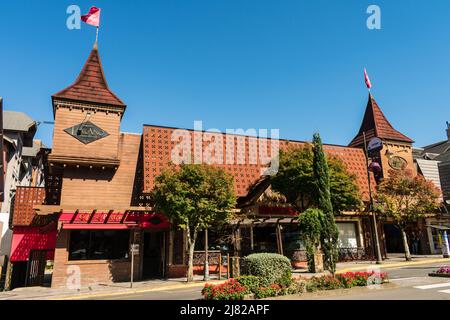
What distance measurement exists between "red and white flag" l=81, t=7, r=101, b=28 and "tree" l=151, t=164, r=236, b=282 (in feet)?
46.2

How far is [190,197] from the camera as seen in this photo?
61.0ft

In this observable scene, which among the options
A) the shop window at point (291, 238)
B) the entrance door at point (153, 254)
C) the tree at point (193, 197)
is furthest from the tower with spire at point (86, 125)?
the shop window at point (291, 238)

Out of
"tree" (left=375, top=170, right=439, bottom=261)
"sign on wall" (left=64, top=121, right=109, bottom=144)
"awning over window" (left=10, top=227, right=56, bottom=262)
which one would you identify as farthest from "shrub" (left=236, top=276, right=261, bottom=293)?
"tree" (left=375, top=170, right=439, bottom=261)

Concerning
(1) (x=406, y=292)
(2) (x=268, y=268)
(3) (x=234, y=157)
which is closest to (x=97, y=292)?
(2) (x=268, y=268)

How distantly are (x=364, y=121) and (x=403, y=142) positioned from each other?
4404 millimetres

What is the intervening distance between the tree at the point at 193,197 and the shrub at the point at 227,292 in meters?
7.12

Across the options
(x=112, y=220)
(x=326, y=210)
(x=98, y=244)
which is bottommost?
(x=98, y=244)

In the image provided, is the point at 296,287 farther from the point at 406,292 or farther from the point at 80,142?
the point at 80,142

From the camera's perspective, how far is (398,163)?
31.3 m

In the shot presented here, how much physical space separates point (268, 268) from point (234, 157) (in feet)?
47.0

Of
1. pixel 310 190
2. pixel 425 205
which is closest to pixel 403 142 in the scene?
pixel 425 205

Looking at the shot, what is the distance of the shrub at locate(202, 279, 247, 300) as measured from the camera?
10.6 m

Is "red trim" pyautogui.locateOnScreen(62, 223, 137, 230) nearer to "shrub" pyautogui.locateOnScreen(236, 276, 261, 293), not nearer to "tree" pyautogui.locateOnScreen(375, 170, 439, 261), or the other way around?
"shrub" pyautogui.locateOnScreen(236, 276, 261, 293)
